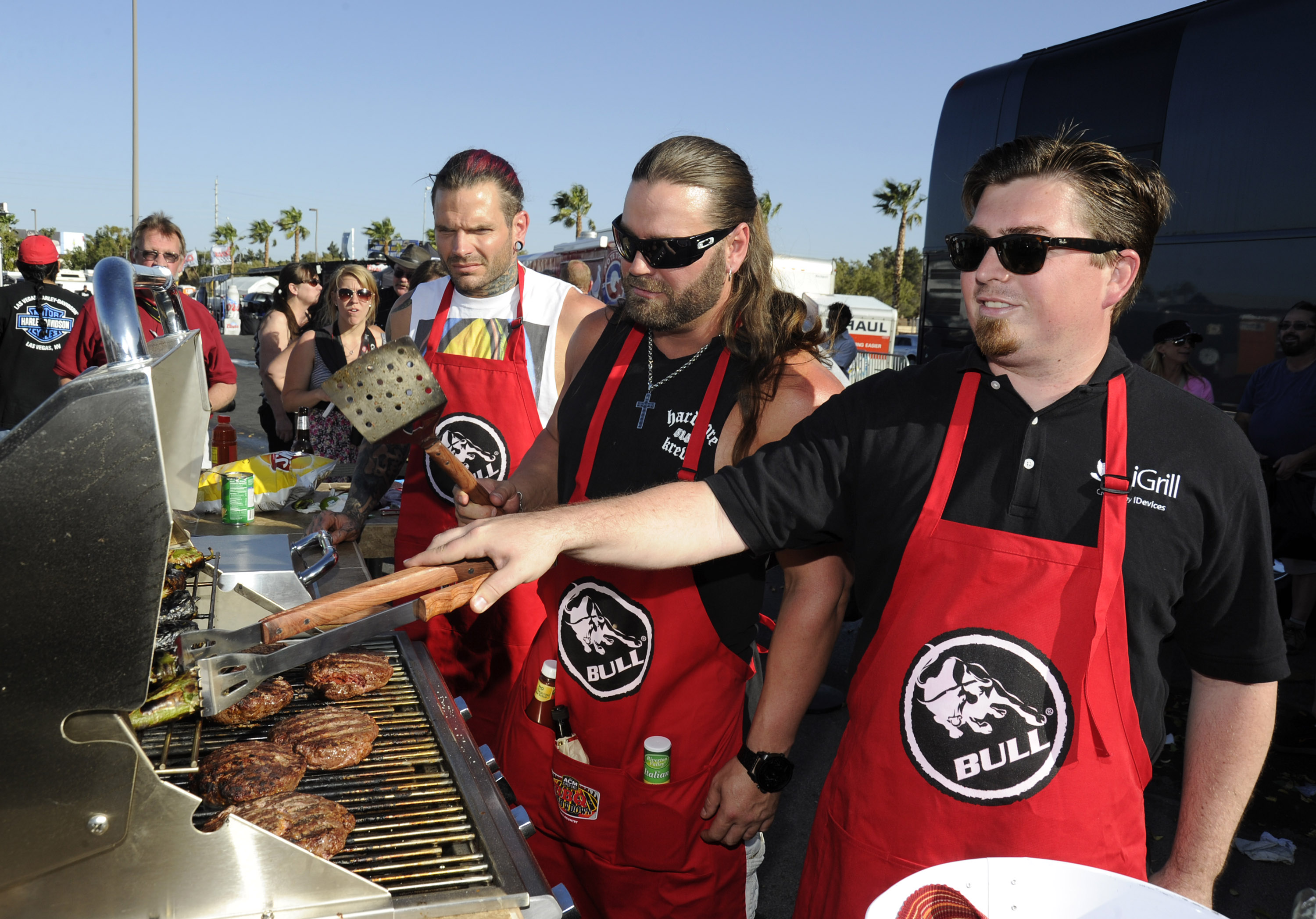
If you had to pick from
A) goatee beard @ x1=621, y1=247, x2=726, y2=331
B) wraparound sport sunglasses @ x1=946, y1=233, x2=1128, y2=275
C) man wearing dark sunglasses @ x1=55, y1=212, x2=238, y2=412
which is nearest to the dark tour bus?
goatee beard @ x1=621, y1=247, x2=726, y2=331

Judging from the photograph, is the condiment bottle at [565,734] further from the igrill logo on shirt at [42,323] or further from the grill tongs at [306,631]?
the igrill logo on shirt at [42,323]

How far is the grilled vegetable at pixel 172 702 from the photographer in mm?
1809

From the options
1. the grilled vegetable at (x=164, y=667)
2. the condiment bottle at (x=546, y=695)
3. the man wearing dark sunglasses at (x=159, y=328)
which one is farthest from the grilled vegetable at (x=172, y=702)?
the man wearing dark sunglasses at (x=159, y=328)

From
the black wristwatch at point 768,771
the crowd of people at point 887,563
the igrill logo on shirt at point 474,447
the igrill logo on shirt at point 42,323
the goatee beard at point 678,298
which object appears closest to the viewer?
the crowd of people at point 887,563

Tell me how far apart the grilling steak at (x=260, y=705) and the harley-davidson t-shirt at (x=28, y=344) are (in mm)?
4067

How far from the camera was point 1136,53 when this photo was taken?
267 inches

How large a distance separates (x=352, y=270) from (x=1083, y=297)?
18.2ft

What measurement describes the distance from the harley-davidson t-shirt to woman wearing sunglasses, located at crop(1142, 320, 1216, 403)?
7252mm

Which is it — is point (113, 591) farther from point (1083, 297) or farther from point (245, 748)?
point (1083, 297)

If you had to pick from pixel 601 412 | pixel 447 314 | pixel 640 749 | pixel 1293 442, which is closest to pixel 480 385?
pixel 447 314

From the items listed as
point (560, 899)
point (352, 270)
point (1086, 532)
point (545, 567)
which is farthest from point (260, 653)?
point (352, 270)

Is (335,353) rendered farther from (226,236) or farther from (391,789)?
(226,236)

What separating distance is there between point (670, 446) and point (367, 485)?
1.67 m

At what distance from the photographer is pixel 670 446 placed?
2279 millimetres
